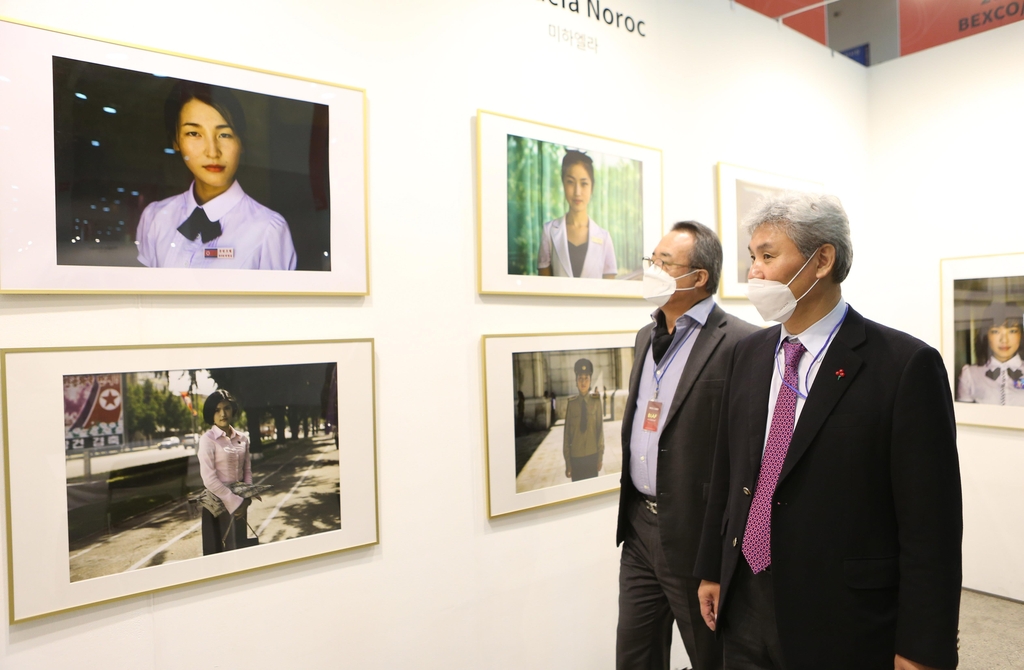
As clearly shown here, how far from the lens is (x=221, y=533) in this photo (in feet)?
7.47

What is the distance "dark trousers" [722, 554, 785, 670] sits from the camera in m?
1.85

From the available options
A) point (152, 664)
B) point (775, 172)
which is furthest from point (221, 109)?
point (775, 172)

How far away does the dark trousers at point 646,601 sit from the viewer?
2.49 metres

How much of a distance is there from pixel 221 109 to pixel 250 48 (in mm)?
276

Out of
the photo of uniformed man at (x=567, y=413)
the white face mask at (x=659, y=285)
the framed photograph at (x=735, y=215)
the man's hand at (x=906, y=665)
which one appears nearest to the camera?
the man's hand at (x=906, y=665)

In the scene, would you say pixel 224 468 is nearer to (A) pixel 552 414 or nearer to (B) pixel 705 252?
(A) pixel 552 414

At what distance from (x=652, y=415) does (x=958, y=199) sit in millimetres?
3838

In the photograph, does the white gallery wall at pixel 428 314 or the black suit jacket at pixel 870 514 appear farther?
the white gallery wall at pixel 428 314

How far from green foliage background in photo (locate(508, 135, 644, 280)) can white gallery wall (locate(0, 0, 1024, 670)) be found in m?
0.19

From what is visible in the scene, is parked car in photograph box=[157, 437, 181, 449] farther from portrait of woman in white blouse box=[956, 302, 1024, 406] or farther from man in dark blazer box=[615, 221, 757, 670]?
portrait of woman in white blouse box=[956, 302, 1024, 406]

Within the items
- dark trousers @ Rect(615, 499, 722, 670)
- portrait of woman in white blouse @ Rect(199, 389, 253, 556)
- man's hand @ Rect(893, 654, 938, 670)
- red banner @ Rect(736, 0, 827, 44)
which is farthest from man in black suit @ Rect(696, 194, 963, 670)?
red banner @ Rect(736, 0, 827, 44)

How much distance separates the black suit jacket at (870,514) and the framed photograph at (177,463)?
1.58 meters

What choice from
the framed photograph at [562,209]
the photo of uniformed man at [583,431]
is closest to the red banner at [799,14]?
the framed photograph at [562,209]

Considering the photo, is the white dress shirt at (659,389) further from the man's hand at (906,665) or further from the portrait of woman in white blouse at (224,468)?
the portrait of woman in white blouse at (224,468)
